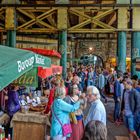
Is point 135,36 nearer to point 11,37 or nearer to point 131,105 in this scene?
point 11,37

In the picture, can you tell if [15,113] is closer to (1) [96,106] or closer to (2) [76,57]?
(1) [96,106]

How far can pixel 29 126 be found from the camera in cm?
784

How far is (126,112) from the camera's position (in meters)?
7.85

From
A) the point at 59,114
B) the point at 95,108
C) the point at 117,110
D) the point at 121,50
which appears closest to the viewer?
the point at 95,108

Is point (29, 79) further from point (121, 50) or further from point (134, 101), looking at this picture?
point (121, 50)

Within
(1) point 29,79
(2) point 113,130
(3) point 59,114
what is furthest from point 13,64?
(2) point 113,130

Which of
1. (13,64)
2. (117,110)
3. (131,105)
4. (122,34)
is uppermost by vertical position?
(122,34)

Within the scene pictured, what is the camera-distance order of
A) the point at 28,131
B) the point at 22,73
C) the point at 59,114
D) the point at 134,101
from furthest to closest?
1. the point at 28,131
2. the point at 134,101
3. the point at 59,114
4. the point at 22,73

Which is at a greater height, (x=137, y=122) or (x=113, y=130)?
(x=137, y=122)

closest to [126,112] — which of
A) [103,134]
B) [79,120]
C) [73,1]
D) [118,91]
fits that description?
[79,120]

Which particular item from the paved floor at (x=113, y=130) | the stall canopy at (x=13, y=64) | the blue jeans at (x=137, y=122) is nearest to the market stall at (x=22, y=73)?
the stall canopy at (x=13, y=64)

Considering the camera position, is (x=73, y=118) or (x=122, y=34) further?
(x=122, y=34)

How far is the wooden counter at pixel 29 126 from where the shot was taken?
306 inches

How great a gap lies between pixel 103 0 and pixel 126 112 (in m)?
10.6
